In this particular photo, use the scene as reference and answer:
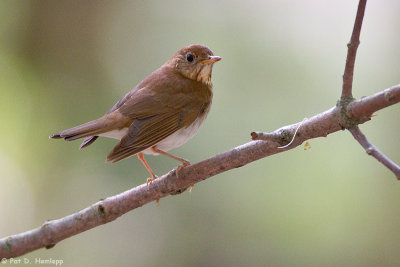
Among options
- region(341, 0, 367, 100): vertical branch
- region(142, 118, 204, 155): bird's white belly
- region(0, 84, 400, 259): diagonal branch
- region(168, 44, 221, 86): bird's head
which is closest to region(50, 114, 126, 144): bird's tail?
region(142, 118, 204, 155): bird's white belly

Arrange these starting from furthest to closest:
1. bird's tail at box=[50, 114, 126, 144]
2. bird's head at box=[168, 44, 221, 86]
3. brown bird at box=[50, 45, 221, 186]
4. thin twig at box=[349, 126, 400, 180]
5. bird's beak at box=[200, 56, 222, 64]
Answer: bird's head at box=[168, 44, 221, 86] → bird's beak at box=[200, 56, 222, 64] → brown bird at box=[50, 45, 221, 186] → bird's tail at box=[50, 114, 126, 144] → thin twig at box=[349, 126, 400, 180]

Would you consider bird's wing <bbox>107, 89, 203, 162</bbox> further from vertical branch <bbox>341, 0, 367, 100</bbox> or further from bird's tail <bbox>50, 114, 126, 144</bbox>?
vertical branch <bbox>341, 0, 367, 100</bbox>

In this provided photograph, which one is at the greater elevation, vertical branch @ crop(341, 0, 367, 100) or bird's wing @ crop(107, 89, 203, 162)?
bird's wing @ crop(107, 89, 203, 162)

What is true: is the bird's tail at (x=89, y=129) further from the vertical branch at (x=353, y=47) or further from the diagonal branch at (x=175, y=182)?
the vertical branch at (x=353, y=47)

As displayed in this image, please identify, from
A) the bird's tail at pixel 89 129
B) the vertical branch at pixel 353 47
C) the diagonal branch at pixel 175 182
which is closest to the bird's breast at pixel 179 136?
the bird's tail at pixel 89 129

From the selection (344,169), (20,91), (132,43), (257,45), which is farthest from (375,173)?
(20,91)

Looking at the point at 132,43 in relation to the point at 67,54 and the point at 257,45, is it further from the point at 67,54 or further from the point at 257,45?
the point at 257,45

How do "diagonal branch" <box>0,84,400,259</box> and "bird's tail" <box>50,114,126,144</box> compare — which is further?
"bird's tail" <box>50,114,126,144</box>
